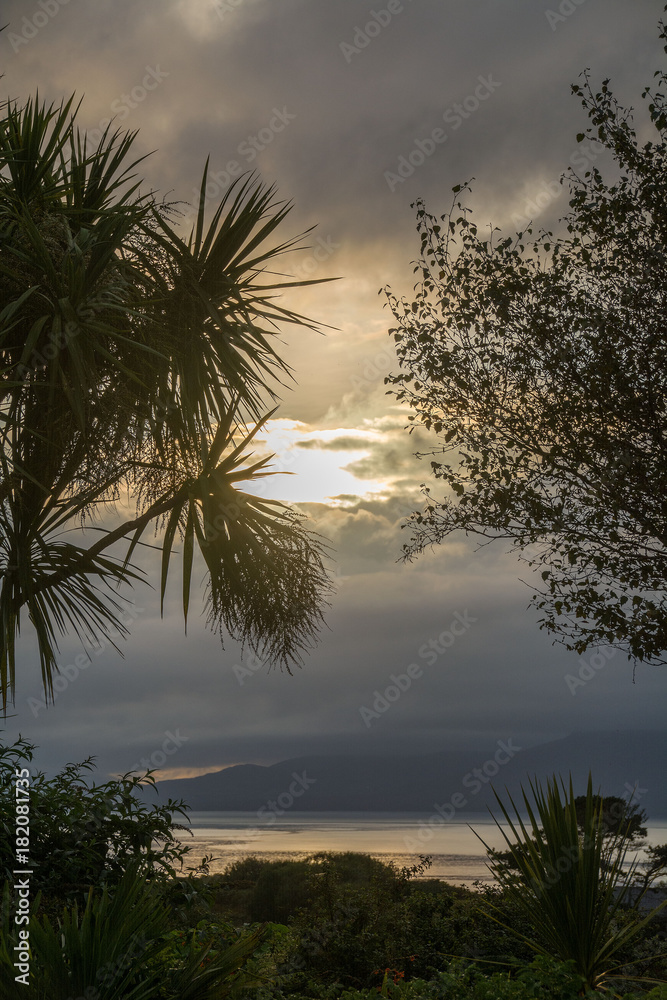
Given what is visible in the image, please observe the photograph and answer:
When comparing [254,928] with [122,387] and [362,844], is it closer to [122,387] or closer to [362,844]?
[122,387]

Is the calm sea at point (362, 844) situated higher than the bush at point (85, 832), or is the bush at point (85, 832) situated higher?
the bush at point (85, 832)

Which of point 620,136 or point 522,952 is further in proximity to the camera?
point 620,136

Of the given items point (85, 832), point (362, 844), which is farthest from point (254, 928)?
point (362, 844)

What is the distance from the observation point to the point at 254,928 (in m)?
4.72

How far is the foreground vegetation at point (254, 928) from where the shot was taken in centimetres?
323

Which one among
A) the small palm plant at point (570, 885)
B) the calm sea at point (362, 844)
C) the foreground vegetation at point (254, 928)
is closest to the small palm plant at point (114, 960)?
the foreground vegetation at point (254, 928)

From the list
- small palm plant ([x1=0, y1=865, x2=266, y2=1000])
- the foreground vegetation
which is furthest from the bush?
small palm plant ([x1=0, y1=865, x2=266, y2=1000])

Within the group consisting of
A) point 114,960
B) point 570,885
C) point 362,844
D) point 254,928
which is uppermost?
point 114,960

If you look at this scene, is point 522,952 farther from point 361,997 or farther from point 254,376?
point 254,376

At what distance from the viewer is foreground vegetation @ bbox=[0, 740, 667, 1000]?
3227mm

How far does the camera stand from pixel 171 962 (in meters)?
3.78


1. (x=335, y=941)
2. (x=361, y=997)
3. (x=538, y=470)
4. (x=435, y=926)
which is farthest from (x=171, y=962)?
(x=538, y=470)

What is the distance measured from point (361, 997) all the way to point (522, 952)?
2.89 metres

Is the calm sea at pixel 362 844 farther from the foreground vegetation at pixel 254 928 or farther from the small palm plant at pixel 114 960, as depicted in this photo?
the small palm plant at pixel 114 960
